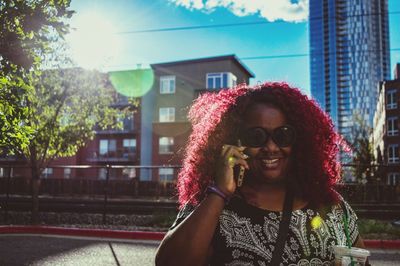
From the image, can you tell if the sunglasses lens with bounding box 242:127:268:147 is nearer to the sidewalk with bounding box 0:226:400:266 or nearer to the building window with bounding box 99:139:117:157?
the sidewalk with bounding box 0:226:400:266

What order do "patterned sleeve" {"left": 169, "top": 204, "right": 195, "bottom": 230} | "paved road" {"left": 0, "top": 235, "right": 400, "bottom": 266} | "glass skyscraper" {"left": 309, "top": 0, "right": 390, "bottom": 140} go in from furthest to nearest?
1. "glass skyscraper" {"left": 309, "top": 0, "right": 390, "bottom": 140}
2. "paved road" {"left": 0, "top": 235, "right": 400, "bottom": 266}
3. "patterned sleeve" {"left": 169, "top": 204, "right": 195, "bottom": 230}

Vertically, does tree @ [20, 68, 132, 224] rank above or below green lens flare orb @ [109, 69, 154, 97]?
below

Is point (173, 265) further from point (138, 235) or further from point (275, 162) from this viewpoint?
point (138, 235)

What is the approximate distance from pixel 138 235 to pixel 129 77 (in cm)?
3872

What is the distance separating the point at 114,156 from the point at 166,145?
28.9ft

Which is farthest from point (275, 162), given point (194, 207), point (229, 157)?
point (194, 207)

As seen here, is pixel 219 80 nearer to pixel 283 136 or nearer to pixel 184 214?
pixel 283 136

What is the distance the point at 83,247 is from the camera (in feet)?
26.3

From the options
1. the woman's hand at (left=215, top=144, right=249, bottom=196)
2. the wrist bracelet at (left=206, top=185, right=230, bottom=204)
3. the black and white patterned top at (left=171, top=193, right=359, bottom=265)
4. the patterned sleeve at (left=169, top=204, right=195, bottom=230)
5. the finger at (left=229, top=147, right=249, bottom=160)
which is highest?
the finger at (left=229, top=147, right=249, bottom=160)

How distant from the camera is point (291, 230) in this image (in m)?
1.92

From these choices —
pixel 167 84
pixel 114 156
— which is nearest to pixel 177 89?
pixel 167 84

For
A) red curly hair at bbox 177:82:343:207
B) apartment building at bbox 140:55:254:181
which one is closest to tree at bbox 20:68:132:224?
red curly hair at bbox 177:82:343:207

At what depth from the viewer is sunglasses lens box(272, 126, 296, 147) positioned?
205cm

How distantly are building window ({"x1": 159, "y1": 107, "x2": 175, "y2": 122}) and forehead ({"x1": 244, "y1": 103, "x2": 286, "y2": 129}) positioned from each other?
41.7 metres
